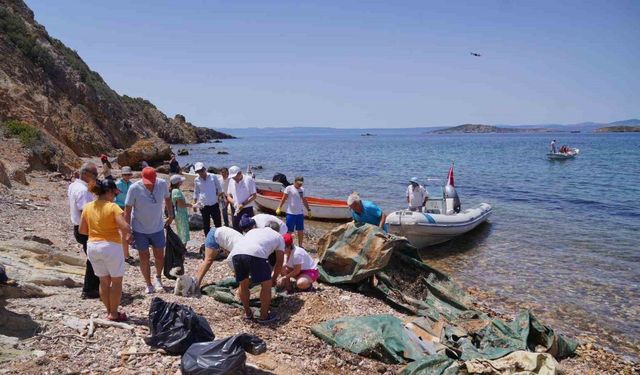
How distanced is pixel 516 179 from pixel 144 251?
95.6ft

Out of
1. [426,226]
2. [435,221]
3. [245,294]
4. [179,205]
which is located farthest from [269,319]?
[435,221]

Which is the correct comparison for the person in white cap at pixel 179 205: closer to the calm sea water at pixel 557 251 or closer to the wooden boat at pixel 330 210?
the calm sea water at pixel 557 251

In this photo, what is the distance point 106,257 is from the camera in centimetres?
495

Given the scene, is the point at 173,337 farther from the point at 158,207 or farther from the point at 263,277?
the point at 158,207

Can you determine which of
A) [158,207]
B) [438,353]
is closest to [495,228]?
[438,353]

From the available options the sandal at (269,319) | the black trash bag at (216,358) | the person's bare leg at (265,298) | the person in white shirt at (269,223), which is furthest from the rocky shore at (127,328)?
the person in white shirt at (269,223)

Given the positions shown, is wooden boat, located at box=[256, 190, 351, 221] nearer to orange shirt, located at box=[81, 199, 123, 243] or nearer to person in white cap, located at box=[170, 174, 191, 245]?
person in white cap, located at box=[170, 174, 191, 245]

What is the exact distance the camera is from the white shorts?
194 inches

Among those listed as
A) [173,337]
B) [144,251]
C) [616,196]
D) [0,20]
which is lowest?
[616,196]

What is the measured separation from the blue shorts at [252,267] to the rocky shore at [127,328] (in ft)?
2.04

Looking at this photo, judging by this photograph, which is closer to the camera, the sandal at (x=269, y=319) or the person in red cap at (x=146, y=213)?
the sandal at (x=269, y=319)

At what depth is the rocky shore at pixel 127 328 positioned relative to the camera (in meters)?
4.34

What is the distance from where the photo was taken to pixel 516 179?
31.0 m

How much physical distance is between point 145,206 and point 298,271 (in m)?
2.40
